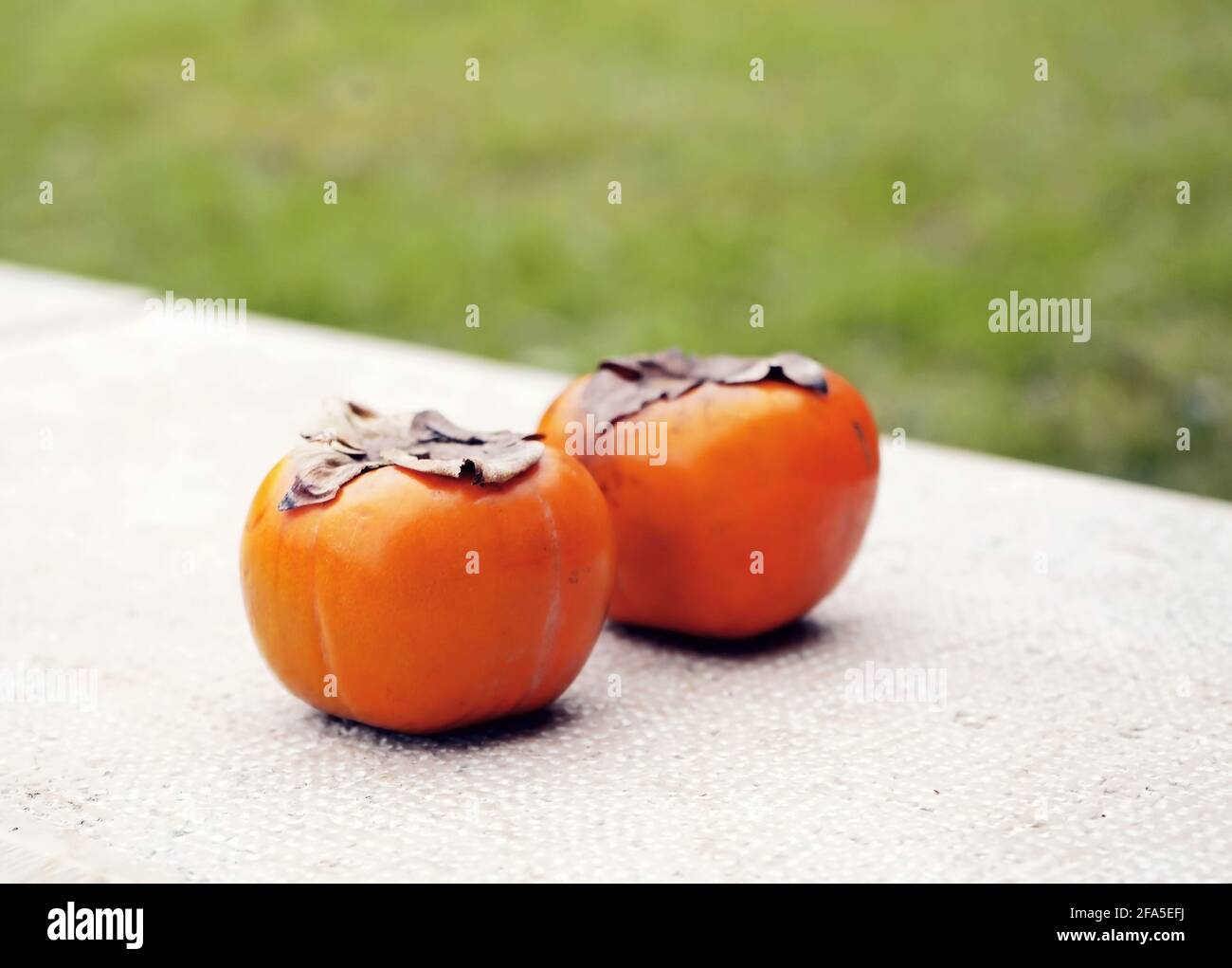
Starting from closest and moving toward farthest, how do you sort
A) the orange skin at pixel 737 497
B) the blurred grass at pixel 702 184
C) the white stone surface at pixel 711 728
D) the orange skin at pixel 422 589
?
the white stone surface at pixel 711 728
the orange skin at pixel 422 589
the orange skin at pixel 737 497
the blurred grass at pixel 702 184

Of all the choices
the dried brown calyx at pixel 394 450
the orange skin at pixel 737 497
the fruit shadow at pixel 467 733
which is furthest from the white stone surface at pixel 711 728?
the dried brown calyx at pixel 394 450

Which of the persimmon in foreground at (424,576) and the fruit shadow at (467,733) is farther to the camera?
the fruit shadow at (467,733)

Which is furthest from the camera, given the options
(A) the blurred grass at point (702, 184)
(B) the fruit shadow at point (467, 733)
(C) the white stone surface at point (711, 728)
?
(A) the blurred grass at point (702, 184)

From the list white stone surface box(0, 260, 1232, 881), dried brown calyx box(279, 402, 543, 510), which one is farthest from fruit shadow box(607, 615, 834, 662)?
dried brown calyx box(279, 402, 543, 510)

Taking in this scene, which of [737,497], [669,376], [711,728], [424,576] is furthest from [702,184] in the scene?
[424,576]

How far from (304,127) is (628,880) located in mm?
5631

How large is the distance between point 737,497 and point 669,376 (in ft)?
0.82

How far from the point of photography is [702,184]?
20.0ft

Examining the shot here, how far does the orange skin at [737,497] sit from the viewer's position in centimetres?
225

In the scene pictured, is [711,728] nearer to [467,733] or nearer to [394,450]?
[467,733]

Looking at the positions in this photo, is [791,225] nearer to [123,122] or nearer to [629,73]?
[629,73]

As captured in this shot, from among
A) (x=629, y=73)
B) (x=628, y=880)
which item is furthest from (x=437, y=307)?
(x=628, y=880)

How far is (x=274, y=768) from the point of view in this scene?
2010mm

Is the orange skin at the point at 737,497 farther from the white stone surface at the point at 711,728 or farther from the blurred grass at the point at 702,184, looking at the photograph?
the blurred grass at the point at 702,184
